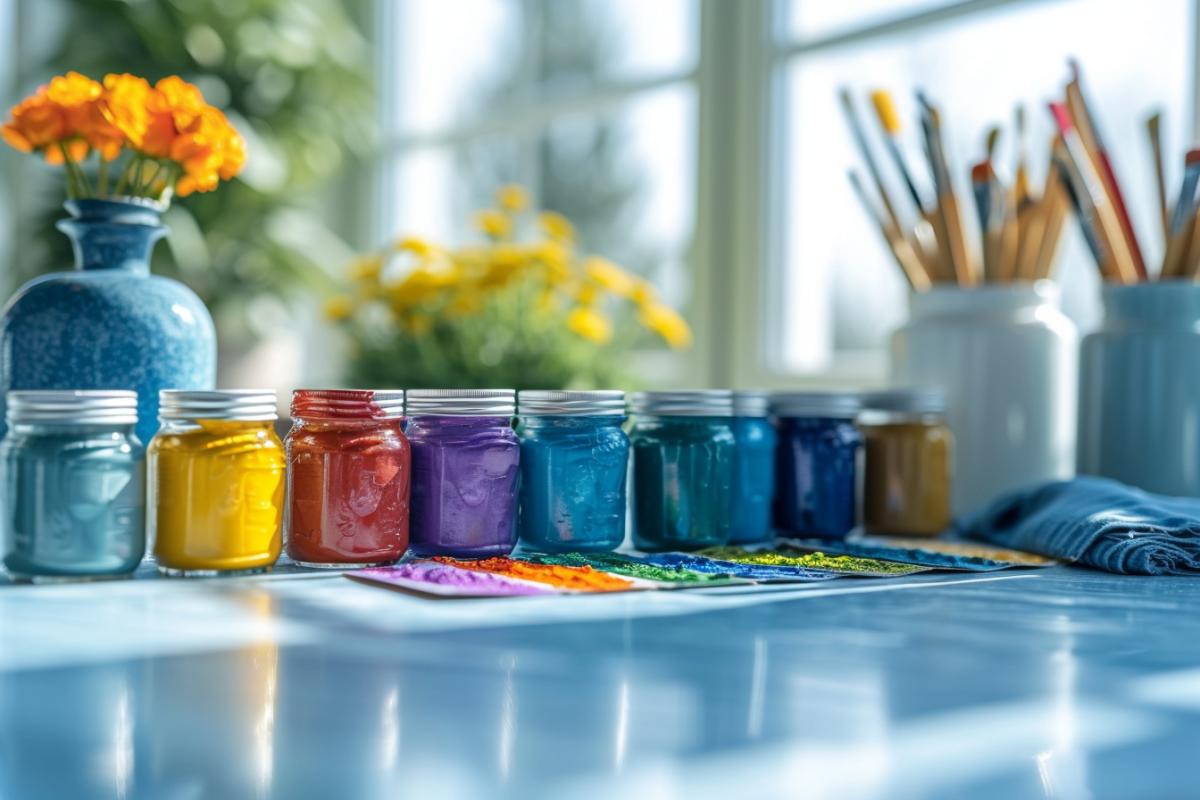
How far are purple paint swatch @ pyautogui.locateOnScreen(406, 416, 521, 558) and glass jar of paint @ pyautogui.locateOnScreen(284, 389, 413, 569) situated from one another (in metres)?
0.03

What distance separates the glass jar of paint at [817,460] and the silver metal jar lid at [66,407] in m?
0.54

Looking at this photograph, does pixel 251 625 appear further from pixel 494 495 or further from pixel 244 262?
pixel 244 262

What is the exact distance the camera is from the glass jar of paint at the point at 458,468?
0.90 m

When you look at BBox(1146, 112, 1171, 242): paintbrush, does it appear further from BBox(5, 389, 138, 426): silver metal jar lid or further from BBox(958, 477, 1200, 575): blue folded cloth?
BBox(5, 389, 138, 426): silver metal jar lid

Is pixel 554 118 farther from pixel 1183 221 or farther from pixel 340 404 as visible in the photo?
pixel 340 404

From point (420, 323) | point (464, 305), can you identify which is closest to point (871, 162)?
point (464, 305)

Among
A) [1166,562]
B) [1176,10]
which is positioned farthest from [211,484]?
[1176,10]

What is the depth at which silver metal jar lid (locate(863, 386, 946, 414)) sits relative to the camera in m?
1.10

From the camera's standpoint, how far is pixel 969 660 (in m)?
0.61

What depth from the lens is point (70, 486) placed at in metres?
0.77

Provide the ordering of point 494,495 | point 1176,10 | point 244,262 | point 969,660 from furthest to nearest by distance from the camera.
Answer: point 244,262, point 1176,10, point 494,495, point 969,660

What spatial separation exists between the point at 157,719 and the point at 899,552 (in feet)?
2.14

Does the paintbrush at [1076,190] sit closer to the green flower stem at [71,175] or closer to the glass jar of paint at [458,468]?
the glass jar of paint at [458,468]

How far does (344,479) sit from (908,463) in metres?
0.51
